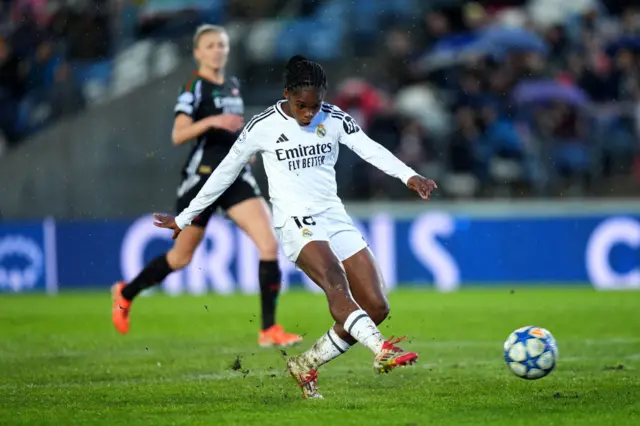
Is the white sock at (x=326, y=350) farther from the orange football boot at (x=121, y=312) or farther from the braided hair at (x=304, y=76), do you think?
the orange football boot at (x=121, y=312)

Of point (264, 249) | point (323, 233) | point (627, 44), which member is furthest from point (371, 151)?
point (627, 44)

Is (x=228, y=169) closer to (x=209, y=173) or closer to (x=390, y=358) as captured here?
(x=390, y=358)

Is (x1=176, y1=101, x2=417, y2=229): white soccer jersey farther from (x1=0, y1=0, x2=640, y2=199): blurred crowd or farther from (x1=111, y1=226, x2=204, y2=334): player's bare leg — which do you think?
(x1=0, y1=0, x2=640, y2=199): blurred crowd

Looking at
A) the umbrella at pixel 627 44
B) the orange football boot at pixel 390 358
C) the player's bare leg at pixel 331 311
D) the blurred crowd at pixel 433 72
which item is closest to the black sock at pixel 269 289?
the player's bare leg at pixel 331 311

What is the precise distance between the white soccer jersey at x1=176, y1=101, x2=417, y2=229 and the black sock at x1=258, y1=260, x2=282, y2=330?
9.37ft

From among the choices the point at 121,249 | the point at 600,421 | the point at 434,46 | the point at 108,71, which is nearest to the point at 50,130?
the point at 108,71

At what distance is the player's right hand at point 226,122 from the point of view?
33.3 ft

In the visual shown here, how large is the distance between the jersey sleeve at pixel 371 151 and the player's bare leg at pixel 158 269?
311 cm

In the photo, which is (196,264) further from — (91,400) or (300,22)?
(91,400)

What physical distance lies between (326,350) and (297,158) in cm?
119

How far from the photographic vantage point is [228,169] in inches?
298

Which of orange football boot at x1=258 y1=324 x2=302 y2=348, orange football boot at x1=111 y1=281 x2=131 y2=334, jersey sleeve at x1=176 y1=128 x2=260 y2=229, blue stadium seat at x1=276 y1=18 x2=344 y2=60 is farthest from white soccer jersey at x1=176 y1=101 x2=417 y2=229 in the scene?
blue stadium seat at x1=276 y1=18 x2=344 y2=60

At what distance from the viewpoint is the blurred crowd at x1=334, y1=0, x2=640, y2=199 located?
1775 centimetres

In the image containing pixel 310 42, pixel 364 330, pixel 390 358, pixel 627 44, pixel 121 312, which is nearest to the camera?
pixel 390 358
